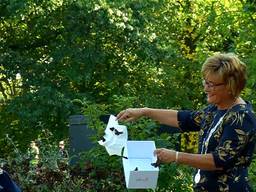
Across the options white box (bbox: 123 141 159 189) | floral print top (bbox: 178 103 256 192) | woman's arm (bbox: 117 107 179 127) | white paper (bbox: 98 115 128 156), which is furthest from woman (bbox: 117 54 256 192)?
white paper (bbox: 98 115 128 156)

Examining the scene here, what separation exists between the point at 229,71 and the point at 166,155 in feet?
1.76

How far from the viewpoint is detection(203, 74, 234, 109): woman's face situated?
3.26 metres

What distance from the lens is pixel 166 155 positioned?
3.28 m

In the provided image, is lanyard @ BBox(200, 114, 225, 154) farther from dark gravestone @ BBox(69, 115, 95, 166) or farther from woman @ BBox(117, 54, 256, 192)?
dark gravestone @ BBox(69, 115, 95, 166)

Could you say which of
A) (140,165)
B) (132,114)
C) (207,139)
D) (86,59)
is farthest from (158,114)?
(86,59)

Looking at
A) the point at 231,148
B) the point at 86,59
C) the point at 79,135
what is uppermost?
the point at 86,59

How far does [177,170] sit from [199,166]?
2.40 meters

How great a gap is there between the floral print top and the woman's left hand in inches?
7.5

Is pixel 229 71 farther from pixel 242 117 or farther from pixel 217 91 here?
pixel 242 117

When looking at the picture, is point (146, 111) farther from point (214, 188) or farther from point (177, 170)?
point (177, 170)

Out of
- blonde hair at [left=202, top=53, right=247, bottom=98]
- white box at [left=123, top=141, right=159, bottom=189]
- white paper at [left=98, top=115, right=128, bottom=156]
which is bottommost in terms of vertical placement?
white box at [left=123, top=141, right=159, bottom=189]

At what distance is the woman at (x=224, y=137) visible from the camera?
3.20 meters

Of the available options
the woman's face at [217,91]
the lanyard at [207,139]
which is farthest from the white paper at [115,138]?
the woman's face at [217,91]

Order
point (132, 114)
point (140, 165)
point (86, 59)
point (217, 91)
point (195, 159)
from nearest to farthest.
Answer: point (195, 159)
point (217, 91)
point (140, 165)
point (132, 114)
point (86, 59)
